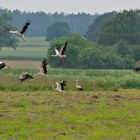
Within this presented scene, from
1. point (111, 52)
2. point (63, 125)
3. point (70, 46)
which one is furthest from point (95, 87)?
point (111, 52)

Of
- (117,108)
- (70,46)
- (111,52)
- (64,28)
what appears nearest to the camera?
(117,108)

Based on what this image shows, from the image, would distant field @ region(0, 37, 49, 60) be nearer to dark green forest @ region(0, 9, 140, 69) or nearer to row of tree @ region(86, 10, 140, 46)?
dark green forest @ region(0, 9, 140, 69)

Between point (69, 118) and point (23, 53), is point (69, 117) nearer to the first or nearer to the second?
point (69, 118)

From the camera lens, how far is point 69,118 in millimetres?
20922

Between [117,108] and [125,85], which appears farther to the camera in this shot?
[125,85]

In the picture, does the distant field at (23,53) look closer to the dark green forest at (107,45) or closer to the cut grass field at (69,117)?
the dark green forest at (107,45)

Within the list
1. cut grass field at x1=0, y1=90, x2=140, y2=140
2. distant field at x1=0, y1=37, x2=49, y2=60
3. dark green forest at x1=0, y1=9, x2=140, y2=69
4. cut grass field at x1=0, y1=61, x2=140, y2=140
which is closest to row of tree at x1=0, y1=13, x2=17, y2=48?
dark green forest at x1=0, y1=9, x2=140, y2=69

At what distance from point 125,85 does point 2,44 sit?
2675 inches

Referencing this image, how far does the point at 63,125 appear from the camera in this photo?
19125mm

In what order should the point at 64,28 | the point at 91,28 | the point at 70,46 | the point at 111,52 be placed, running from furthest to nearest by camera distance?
the point at 64,28 < the point at 91,28 < the point at 111,52 < the point at 70,46

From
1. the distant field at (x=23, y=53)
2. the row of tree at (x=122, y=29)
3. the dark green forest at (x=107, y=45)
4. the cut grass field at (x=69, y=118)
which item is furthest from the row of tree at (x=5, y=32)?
the cut grass field at (x=69, y=118)

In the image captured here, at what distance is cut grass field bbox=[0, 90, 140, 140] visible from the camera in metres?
17.1

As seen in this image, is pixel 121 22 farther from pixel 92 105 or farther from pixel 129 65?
pixel 92 105

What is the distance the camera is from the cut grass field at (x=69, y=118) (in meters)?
17.1
